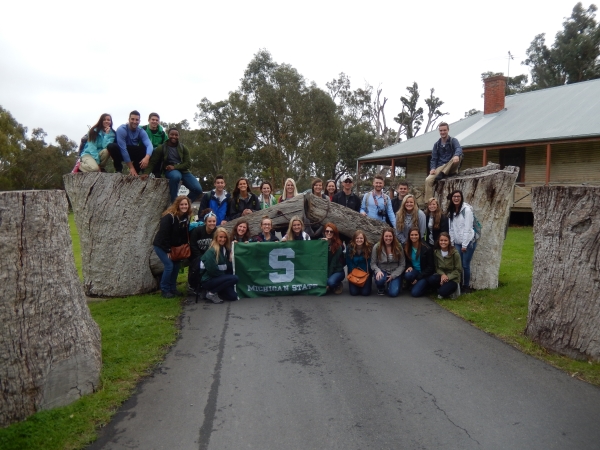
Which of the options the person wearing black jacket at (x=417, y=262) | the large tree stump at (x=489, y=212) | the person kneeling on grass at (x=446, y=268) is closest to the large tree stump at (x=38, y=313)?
the person wearing black jacket at (x=417, y=262)

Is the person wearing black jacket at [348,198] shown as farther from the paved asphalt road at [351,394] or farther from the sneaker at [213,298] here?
the paved asphalt road at [351,394]

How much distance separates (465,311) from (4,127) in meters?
40.7

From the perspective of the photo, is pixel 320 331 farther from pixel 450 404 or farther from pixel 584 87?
pixel 584 87

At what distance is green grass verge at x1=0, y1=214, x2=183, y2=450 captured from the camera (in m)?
3.76

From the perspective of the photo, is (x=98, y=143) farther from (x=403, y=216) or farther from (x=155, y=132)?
(x=403, y=216)

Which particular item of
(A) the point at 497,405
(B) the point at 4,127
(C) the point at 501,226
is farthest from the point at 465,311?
(B) the point at 4,127

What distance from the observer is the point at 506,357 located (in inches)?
219

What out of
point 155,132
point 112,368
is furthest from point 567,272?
point 155,132

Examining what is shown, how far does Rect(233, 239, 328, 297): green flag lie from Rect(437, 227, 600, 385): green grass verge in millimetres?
2160

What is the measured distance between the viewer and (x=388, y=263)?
340 inches

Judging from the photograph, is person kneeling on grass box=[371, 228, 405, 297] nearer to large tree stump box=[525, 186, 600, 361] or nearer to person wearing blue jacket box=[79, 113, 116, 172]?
large tree stump box=[525, 186, 600, 361]

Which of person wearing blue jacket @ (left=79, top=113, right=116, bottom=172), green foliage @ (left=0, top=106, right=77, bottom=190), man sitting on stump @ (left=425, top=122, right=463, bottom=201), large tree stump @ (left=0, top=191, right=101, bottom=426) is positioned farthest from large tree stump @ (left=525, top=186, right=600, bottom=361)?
green foliage @ (left=0, top=106, right=77, bottom=190)

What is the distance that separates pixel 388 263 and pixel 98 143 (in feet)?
17.5

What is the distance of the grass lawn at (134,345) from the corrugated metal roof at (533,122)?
40.5ft
